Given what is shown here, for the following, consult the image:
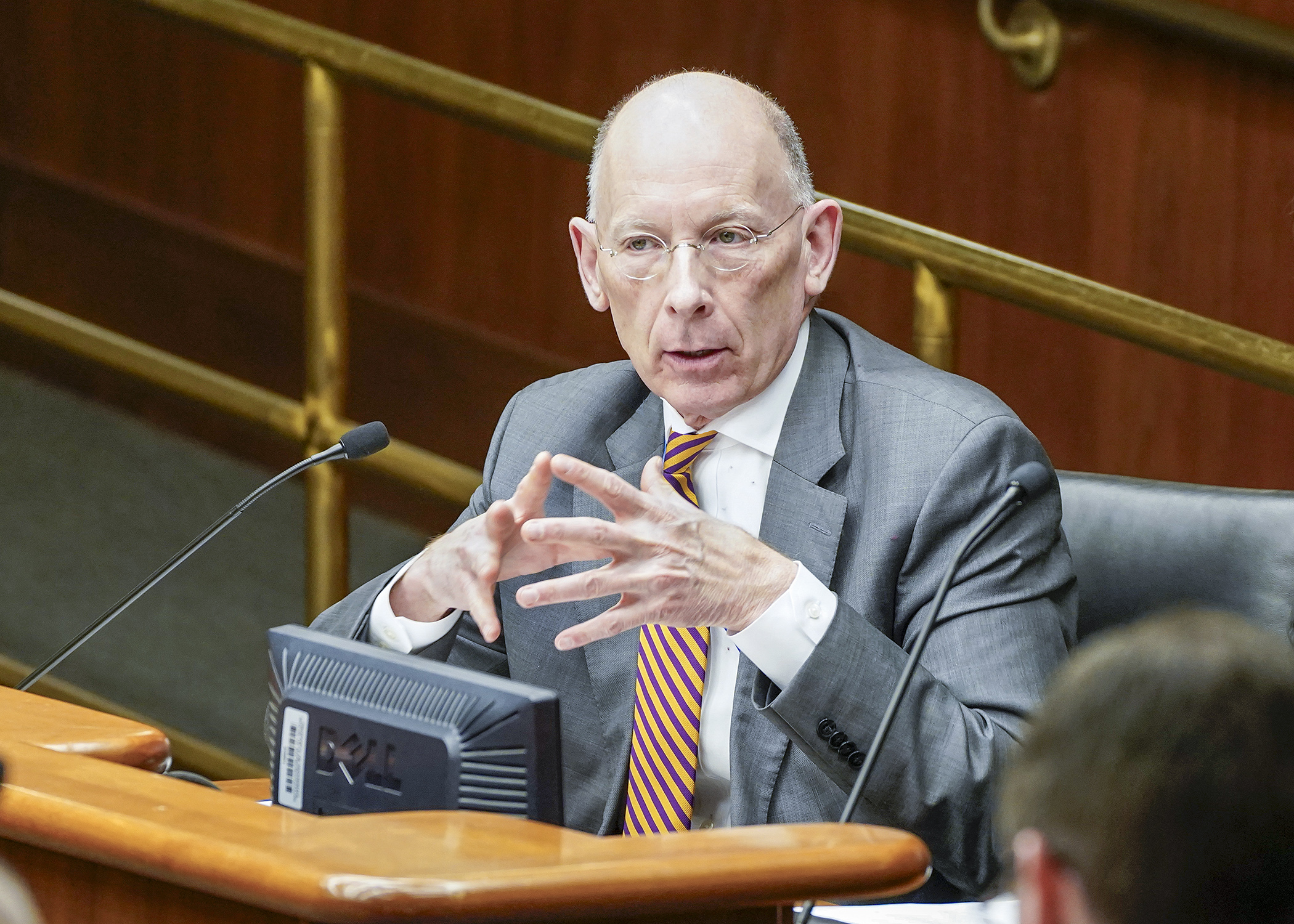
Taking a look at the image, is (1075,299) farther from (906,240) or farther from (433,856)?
(433,856)

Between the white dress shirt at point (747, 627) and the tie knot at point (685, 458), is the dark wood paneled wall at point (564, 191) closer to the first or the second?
the white dress shirt at point (747, 627)

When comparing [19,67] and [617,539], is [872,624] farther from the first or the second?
[19,67]

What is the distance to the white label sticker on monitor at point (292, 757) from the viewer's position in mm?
1109

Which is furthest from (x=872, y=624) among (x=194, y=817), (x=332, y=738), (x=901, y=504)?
(x=194, y=817)

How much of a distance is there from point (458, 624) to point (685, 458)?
29cm

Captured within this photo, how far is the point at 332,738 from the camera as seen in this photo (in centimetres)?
110

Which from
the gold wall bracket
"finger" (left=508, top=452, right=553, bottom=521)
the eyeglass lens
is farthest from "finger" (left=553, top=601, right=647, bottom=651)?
the gold wall bracket

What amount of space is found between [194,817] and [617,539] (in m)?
0.49

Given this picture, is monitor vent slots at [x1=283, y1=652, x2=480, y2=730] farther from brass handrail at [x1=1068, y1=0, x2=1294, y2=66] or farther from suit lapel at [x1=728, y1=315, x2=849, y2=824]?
brass handrail at [x1=1068, y1=0, x2=1294, y2=66]

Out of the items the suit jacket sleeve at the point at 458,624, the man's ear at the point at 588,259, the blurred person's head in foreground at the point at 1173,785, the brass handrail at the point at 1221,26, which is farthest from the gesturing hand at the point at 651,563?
the brass handrail at the point at 1221,26

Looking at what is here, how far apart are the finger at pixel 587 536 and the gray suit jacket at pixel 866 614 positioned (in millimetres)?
189

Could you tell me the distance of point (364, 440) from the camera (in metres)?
1.75

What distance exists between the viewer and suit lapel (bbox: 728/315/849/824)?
1.61m

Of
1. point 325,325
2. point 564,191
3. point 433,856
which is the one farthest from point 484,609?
point 564,191
